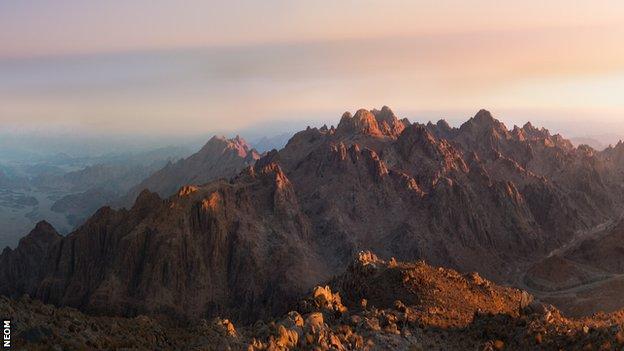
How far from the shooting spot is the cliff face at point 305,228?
10100 cm

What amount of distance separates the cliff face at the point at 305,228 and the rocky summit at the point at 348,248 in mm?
351

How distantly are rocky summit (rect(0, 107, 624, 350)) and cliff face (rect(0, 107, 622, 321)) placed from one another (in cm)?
35

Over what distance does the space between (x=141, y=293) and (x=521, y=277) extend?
283 ft

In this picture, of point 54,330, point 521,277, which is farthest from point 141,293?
point 521,277

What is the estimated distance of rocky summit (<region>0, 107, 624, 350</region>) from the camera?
4841cm

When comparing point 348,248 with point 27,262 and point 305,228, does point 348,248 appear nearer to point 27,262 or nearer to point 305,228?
point 305,228

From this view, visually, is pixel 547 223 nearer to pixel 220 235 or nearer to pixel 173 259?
pixel 220 235

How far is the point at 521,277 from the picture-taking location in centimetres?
12194

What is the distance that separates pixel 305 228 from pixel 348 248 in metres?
11.5

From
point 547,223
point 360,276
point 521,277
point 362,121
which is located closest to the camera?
point 360,276
